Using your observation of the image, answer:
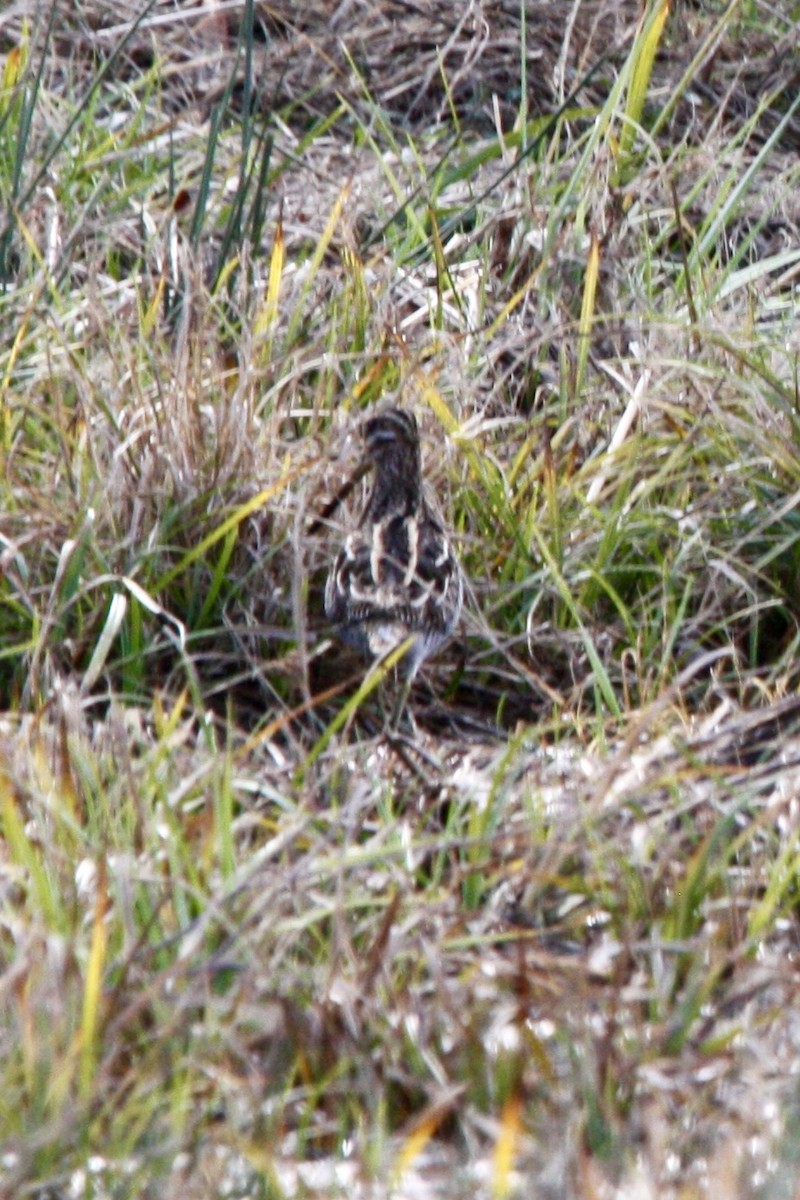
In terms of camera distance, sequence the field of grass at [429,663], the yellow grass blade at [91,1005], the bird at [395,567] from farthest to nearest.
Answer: the bird at [395,567], the field of grass at [429,663], the yellow grass blade at [91,1005]

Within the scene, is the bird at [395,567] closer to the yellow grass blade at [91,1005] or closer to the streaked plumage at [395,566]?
the streaked plumage at [395,566]

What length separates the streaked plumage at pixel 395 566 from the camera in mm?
4391

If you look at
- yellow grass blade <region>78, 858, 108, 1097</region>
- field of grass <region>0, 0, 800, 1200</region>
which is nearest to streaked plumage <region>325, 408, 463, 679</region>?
field of grass <region>0, 0, 800, 1200</region>

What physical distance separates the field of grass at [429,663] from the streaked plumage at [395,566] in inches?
5.0

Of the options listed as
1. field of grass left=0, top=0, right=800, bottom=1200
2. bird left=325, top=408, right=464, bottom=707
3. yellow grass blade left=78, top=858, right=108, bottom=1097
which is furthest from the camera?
bird left=325, top=408, right=464, bottom=707

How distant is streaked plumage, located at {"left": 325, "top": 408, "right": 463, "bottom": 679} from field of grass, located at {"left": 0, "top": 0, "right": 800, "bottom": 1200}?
0.13 meters

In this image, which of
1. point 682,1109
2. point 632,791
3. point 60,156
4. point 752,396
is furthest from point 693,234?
point 682,1109

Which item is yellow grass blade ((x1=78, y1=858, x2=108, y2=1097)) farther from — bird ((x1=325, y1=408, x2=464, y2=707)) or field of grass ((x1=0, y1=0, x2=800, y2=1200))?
bird ((x1=325, y1=408, x2=464, y2=707))

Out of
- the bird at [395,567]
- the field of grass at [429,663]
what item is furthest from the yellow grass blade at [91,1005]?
the bird at [395,567]

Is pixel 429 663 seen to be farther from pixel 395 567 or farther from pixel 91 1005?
pixel 91 1005

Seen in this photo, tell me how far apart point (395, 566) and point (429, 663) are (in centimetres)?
39

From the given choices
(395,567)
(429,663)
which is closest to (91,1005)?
(395,567)

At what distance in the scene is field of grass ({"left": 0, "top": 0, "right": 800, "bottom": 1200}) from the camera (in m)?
2.95

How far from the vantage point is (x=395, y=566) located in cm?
448
